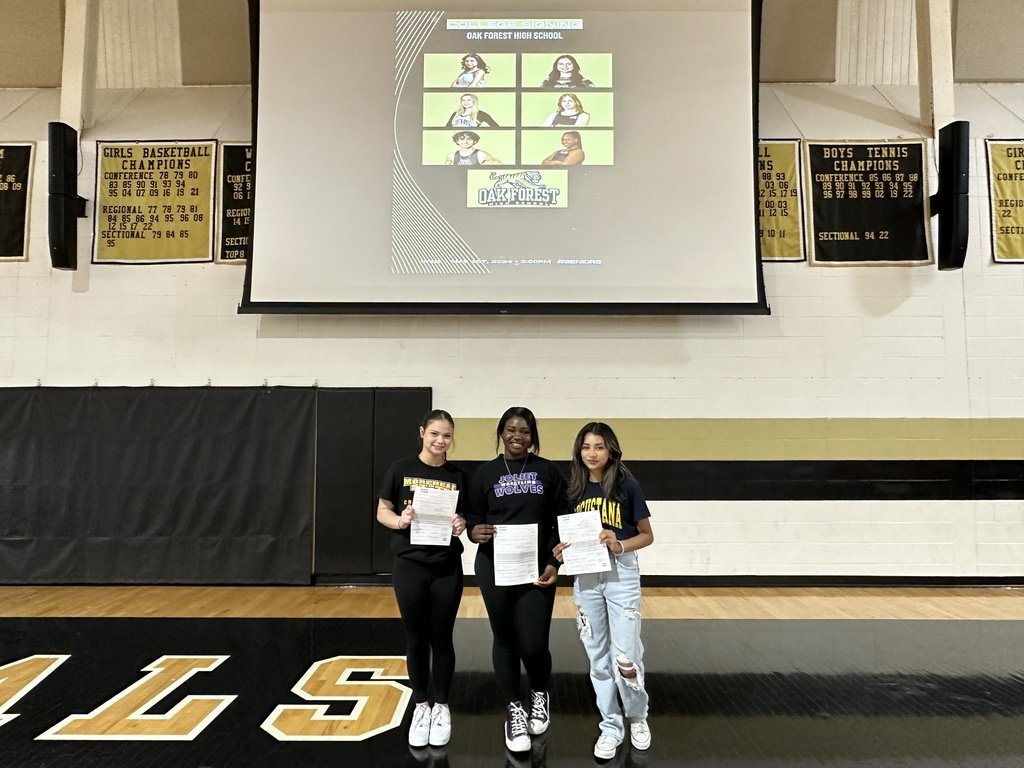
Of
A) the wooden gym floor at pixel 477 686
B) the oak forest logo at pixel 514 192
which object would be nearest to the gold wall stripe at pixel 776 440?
the wooden gym floor at pixel 477 686

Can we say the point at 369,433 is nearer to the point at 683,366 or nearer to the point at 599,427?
the point at 683,366

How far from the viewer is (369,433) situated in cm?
561

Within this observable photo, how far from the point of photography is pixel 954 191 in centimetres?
535

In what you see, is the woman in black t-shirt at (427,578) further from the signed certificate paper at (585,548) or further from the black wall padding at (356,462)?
the black wall padding at (356,462)

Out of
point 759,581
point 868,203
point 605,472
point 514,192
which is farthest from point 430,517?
point 868,203

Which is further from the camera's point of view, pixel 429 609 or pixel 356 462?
pixel 356 462

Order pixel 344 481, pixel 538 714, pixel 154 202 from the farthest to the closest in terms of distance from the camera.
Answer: pixel 154 202 < pixel 344 481 < pixel 538 714

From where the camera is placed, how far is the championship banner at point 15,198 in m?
5.92

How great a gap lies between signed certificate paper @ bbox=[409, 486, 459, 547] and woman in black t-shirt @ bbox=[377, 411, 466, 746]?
3 centimetres

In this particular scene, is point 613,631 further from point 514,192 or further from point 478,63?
point 478,63

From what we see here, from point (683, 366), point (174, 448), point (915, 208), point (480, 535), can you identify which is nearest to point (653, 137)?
point (683, 366)

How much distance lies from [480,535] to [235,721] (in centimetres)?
144

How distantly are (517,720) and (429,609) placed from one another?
546mm

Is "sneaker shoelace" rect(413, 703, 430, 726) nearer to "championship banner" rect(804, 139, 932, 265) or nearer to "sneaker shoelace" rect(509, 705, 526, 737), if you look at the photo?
"sneaker shoelace" rect(509, 705, 526, 737)
